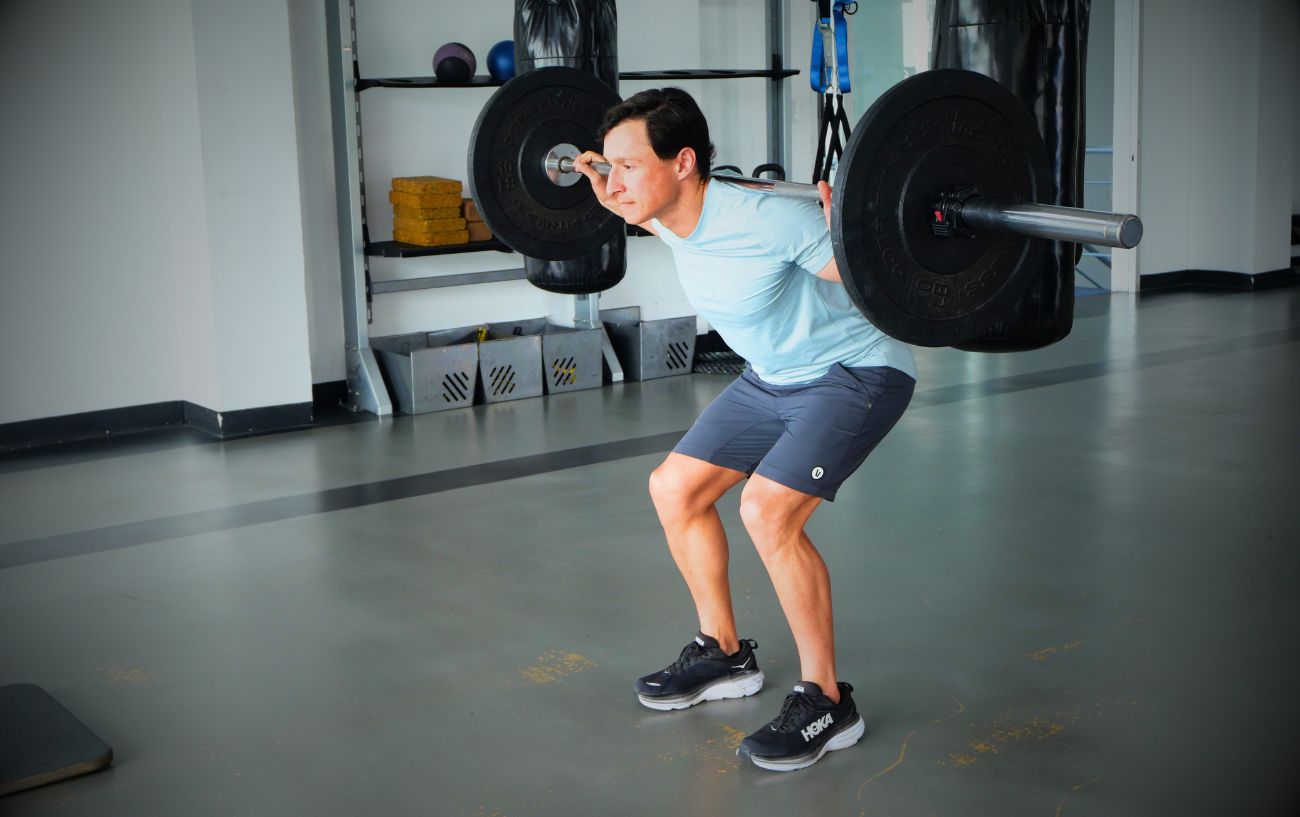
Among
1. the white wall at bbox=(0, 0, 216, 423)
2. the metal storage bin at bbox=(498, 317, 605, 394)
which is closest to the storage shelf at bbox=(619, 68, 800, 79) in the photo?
the metal storage bin at bbox=(498, 317, 605, 394)

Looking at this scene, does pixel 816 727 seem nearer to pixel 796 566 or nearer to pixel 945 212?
pixel 796 566

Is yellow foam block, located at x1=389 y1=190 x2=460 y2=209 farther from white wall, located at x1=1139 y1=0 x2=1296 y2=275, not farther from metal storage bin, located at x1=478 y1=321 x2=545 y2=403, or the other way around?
white wall, located at x1=1139 y1=0 x2=1296 y2=275

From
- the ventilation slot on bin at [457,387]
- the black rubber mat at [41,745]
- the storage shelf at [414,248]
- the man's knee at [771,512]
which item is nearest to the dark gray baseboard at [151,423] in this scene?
the ventilation slot on bin at [457,387]

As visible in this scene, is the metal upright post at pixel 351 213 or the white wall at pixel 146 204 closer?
the white wall at pixel 146 204

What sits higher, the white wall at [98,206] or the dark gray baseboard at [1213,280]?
the white wall at [98,206]

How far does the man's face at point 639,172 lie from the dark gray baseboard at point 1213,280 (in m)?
7.63

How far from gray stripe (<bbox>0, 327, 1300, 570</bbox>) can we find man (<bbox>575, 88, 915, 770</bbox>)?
2.26m

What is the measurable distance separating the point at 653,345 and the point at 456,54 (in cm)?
180

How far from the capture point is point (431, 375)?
20.5ft

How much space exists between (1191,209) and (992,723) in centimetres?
786

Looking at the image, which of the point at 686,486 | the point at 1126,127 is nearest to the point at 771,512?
the point at 686,486

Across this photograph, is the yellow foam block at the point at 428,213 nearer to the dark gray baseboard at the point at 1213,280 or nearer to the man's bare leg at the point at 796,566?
the man's bare leg at the point at 796,566

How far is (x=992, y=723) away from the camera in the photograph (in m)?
2.81

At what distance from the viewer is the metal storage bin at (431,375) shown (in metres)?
6.20
